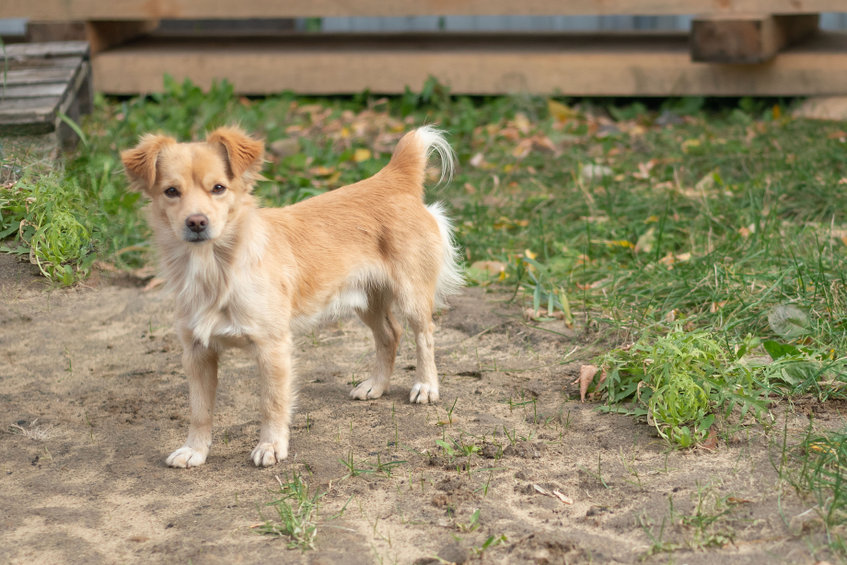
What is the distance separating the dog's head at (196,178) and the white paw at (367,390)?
1095 mm

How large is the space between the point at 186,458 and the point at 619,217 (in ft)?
10.5

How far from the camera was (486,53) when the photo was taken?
8.22 meters

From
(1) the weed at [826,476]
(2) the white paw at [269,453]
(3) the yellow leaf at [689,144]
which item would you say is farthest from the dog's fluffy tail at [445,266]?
(3) the yellow leaf at [689,144]

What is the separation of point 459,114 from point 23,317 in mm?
4448

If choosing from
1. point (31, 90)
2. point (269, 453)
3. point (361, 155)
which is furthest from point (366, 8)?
point (269, 453)

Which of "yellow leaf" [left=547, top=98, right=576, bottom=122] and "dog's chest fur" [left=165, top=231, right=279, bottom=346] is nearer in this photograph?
"dog's chest fur" [left=165, top=231, right=279, bottom=346]

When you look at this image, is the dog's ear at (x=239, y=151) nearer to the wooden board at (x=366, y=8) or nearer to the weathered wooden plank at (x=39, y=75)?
the weathered wooden plank at (x=39, y=75)

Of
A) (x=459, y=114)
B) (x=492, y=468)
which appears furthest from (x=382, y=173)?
(x=459, y=114)

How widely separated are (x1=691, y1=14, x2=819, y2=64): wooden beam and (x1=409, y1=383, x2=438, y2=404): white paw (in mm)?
4480

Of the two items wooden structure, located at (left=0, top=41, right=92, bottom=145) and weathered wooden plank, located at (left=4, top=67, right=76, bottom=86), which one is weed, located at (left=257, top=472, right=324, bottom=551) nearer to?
wooden structure, located at (left=0, top=41, right=92, bottom=145)

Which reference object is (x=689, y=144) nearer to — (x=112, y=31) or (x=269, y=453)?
(x=269, y=453)

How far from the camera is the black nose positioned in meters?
3.34

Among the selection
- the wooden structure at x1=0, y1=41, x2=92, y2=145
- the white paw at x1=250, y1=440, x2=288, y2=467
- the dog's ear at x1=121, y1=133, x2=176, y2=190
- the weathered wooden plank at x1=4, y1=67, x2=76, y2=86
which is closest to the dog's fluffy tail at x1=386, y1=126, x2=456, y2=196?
the dog's ear at x1=121, y1=133, x2=176, y2=190

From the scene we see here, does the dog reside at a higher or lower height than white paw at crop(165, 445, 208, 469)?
higher
